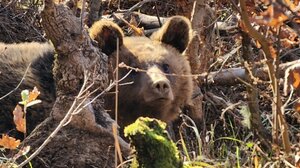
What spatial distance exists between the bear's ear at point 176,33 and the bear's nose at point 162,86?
3.19ft

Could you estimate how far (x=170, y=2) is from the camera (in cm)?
918

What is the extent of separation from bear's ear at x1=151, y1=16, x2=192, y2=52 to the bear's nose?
0.97 metres

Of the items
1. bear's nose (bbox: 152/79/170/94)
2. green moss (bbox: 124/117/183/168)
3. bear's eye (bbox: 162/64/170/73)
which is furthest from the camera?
bear's eye (bbox: 162/64/170/73)

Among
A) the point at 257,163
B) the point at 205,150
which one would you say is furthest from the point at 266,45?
the point at 205,150

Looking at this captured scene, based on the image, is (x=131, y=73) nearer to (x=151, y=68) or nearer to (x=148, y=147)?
(x=151, y=68)

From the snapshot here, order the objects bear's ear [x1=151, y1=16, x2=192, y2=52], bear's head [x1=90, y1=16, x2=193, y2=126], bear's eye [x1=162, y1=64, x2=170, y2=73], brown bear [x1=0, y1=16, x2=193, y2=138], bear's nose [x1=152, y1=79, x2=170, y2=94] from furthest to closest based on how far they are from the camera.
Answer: bear's ear [x1=151, y1=16, x2=192, y2=52] → bear's eye [x1=162, y1=64, x2=170, y2=73] → bear's head [x1=90, y1=16, x2=193, y2=126] → bear's nose [x1=152, y1=79, x2=170, y2=94] → brown bear [x1=0, y1=16, x2=193, y2=138]

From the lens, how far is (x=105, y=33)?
651 cm

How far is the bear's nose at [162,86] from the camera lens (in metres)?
6.19

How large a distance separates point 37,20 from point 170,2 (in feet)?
5.66

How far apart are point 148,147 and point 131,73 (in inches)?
124

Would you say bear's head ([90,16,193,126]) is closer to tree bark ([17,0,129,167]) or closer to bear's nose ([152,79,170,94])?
bear's nose ([152,79,170,94])

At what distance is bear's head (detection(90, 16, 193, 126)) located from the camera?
21.0ft

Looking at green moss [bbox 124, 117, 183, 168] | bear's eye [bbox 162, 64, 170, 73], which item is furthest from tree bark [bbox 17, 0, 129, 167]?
bear's eye [bbox 162, 64, 170, 73]

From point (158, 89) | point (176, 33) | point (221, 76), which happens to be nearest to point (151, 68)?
point (158, 89)
